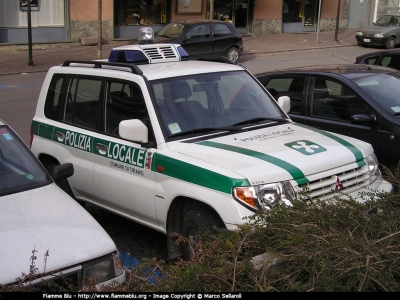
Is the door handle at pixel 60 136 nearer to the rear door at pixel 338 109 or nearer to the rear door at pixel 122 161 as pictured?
the rear door at pixel 122 161

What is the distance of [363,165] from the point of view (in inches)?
213

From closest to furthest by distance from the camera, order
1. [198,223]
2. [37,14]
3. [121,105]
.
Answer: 1. [198,223]
2. [121,105]
3. [37,14]

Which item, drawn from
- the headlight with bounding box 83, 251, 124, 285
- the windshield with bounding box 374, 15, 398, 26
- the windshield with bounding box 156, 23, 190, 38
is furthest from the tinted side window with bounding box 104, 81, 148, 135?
the windshield with bounding box 374, 15, 398, 26

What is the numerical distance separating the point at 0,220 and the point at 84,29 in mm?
20880

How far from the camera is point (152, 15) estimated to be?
1035 inches

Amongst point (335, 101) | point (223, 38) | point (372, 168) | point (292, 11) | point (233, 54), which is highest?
point (292, 11)

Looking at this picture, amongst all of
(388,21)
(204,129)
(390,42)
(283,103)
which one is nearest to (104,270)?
(204,129)

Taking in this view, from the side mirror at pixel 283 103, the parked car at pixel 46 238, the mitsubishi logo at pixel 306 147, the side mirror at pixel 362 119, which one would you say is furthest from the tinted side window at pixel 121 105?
the side mirror at pixel 362 119

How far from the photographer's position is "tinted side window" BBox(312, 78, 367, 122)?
7.12 metres

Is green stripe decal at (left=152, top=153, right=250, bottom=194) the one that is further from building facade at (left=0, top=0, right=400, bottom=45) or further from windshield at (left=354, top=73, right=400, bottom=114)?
building facade at (left=0, top=0, right=400, bottom=45)

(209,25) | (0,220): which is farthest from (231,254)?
(209,25)

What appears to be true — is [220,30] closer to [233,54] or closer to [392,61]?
[233,54]

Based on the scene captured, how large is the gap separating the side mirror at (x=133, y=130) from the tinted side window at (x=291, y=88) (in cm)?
294

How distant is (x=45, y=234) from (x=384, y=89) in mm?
→ 4813
